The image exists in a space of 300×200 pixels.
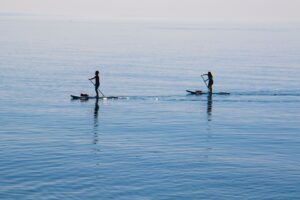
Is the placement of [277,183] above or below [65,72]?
below

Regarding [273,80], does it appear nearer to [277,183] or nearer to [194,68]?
[194,68]

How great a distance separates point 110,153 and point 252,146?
8.91 metres

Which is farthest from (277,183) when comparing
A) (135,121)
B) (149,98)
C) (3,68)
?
(3,68)

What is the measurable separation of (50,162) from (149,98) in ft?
81.7

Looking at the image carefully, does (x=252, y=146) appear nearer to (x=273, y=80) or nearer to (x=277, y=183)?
(x=277, y=183)

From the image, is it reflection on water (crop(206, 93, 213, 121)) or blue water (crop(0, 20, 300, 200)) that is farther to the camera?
reflection on water (crop(206, 93, 213, 121))

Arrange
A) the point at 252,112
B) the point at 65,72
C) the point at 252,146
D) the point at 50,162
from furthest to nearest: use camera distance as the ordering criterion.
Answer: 1. the point at 65,72
2. the point at 252,112
3. the point at 252,146
4. the point at 50,162

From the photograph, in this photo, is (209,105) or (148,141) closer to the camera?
(148,141)

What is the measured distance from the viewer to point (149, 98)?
175 ft

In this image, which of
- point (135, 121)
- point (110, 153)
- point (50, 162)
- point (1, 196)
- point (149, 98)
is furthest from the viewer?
point (149, 98)

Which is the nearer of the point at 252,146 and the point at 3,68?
the point at 252,146

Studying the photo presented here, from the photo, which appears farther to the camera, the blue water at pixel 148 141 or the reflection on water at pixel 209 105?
the reflection on water at pixel 209 105

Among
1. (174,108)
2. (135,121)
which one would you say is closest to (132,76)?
(174,108)

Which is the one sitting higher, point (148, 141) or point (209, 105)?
point (209, 105)
